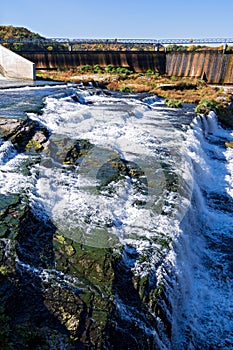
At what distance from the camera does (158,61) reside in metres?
31.4

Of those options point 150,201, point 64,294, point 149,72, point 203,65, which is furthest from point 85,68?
point 64,294

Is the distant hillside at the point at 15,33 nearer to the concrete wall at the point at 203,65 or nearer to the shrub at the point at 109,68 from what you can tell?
the shrub at the point at 109,68

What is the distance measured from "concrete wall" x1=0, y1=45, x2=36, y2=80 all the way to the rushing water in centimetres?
1142

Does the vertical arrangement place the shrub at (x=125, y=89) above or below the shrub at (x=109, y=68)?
below

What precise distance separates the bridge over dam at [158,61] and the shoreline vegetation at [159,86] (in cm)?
103

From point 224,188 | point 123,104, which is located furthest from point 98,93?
point 224,188

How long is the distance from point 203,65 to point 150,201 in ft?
82.5

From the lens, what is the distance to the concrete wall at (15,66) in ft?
78.1

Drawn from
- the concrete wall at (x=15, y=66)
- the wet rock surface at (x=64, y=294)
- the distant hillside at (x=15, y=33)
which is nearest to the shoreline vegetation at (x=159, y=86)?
the concrete wall at (x=15, y=66)

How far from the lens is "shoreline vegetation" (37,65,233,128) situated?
1986cm

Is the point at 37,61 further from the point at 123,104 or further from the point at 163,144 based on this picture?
the point at 163,144

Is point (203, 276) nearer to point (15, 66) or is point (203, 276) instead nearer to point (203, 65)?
point (15, 66)

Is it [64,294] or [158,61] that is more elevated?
[158,61]

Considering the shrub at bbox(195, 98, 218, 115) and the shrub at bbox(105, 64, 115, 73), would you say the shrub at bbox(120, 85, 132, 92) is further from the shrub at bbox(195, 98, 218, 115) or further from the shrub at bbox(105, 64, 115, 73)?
the shrub at bbox(105, 64, 115, 73)
